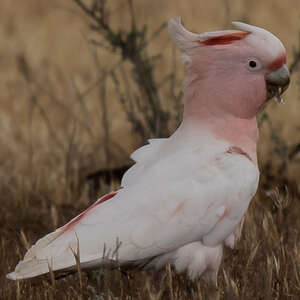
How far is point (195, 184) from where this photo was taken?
3.04m

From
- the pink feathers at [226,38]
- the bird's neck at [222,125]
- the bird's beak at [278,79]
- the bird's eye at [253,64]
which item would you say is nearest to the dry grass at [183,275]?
the bird's neck at [222,125]

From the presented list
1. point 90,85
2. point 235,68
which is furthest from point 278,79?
point 90,85

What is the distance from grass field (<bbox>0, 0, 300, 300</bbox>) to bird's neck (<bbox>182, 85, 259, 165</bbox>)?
0.36m

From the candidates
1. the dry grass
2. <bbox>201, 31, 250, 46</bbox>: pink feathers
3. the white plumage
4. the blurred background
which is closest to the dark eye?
<bbox>201, 31, 250, 46</bbox>: pink feathers

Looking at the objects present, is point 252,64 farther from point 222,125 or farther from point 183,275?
point 183,275

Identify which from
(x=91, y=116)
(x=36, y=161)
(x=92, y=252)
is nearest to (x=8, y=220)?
(x=36, y=161)

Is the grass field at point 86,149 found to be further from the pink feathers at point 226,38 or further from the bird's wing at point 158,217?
the pink feathers at point 226,38

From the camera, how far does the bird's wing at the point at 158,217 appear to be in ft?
9.62

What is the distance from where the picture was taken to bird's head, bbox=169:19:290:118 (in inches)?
124

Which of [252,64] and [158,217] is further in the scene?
[252,64]

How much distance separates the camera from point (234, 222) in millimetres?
3082

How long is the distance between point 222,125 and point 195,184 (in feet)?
1.03

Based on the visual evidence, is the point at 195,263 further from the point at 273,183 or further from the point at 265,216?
the point at 273,183

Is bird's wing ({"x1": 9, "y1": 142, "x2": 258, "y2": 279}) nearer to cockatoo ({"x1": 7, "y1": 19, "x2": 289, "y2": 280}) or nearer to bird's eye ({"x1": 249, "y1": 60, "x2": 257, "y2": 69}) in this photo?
cockatoo ({"x1": 7, "y1": 19, "x2": 289, "y2": 280})
